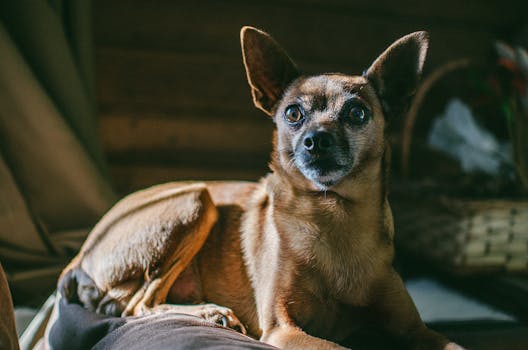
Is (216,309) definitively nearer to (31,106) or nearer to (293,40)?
(31,106)

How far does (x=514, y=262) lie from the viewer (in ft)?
6.15

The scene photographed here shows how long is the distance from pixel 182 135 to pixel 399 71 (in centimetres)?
145

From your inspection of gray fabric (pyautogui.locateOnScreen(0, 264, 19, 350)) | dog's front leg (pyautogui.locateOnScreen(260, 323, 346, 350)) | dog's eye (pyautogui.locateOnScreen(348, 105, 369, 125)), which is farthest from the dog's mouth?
gray fabric (pyautogui.locateOnScreen(0, 264, 19, 350))

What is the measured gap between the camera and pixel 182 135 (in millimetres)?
2516

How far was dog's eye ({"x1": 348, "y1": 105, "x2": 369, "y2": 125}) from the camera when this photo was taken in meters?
1.27

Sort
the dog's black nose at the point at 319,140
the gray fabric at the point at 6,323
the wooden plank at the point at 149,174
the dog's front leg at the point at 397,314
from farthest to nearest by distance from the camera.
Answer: the wooden plank at the point at 149,174 < the dog's front leg at the point at 397,314 < the dog's black nose at the point at 319,140 < the gray fabric at the point at 6,323

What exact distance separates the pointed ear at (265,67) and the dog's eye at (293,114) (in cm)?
10

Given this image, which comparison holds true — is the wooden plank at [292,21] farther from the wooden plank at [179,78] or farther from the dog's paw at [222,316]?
the dog's paw at [222,316]

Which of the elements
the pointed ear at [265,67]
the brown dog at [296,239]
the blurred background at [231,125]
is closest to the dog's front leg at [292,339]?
the brown dog at [296,239]

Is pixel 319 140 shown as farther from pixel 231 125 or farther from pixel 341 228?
pixel 231 125

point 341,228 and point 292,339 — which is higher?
point 341,228

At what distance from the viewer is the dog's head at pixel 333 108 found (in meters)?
1.22

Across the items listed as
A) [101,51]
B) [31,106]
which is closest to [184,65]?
[101,51]

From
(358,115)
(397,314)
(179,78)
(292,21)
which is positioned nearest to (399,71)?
(358,115)
